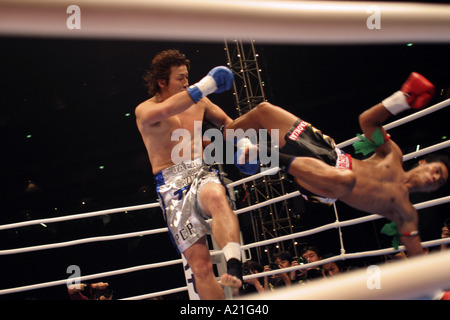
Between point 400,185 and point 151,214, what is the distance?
18.5ft

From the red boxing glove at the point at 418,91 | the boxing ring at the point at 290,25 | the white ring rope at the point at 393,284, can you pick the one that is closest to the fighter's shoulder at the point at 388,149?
the red boxing glove at the point at 418,91

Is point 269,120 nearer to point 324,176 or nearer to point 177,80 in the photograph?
point 324,176

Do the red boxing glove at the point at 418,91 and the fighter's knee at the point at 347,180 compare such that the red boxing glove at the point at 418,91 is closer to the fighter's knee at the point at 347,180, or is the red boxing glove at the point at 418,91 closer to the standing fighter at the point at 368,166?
the standing fighter at the point at 368,166

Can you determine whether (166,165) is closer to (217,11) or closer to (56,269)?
(217,11)

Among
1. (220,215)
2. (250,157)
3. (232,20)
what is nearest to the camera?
(232,20)

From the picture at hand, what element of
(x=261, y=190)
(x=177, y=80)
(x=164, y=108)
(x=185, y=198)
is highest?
(x=261, y=190)

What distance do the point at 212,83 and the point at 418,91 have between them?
82 centimetres

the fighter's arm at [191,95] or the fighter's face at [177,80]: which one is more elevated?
the fighter's face at [177,80]

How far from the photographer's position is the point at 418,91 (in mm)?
1717

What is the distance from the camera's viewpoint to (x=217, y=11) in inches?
22.8

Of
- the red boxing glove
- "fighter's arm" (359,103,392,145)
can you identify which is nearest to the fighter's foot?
"fighter's arm" (359,103,392,145)

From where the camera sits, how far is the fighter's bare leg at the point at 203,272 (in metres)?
1.78

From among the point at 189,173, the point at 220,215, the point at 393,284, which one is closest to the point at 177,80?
the point at 189,173
